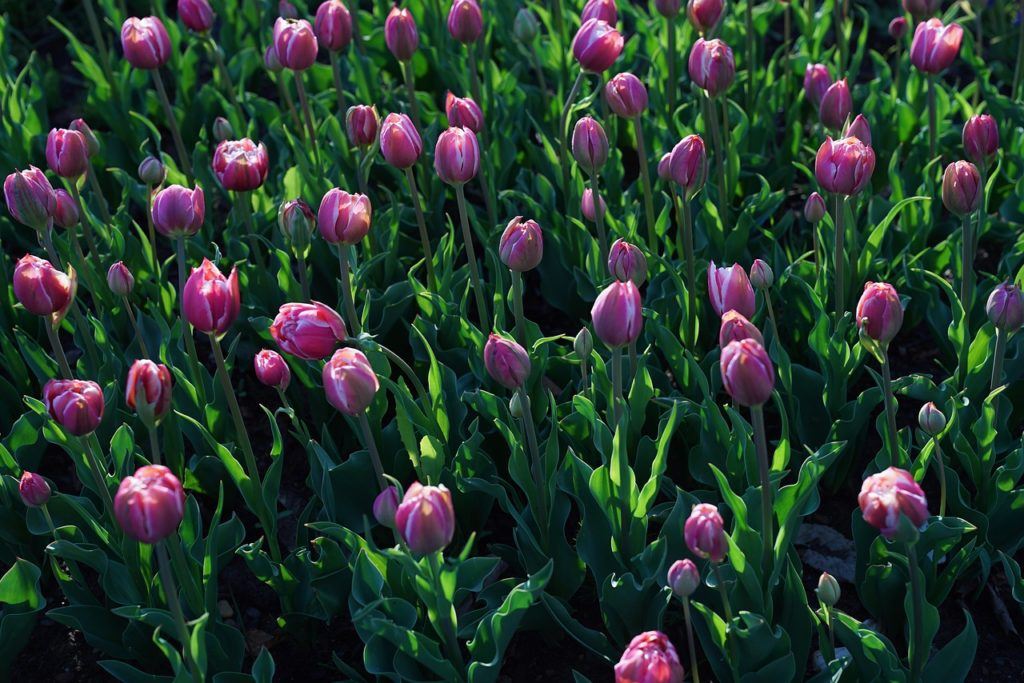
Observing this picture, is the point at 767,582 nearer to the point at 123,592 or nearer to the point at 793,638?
the point at 793,638

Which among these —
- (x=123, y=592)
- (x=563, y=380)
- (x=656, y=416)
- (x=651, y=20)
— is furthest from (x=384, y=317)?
(x=651, y=20)

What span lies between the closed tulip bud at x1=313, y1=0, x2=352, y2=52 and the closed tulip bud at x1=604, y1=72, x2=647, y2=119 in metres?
A: 0.72

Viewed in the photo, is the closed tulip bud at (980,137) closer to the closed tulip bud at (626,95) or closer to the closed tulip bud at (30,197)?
the closed tulip bud at (626,95)

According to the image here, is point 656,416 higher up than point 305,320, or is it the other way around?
point 305,320

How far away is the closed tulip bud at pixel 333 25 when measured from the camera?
2738 millimetres

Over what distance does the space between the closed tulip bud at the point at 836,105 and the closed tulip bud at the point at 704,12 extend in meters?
0.31

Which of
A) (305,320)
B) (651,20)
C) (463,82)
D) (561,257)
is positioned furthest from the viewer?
(651,20)

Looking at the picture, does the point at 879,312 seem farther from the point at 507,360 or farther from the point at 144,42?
the point at 144,42

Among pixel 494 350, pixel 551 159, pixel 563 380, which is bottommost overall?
pixel 563 380

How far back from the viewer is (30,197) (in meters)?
2.23

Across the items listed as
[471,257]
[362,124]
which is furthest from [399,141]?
[362,124]

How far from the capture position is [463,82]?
330 centimetres

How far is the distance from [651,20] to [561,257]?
139 cm

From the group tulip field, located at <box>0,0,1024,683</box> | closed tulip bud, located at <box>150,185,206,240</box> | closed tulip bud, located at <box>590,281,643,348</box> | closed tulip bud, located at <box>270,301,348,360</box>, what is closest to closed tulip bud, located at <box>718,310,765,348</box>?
tulip field, located at <box>0,0,1024,683</box>
